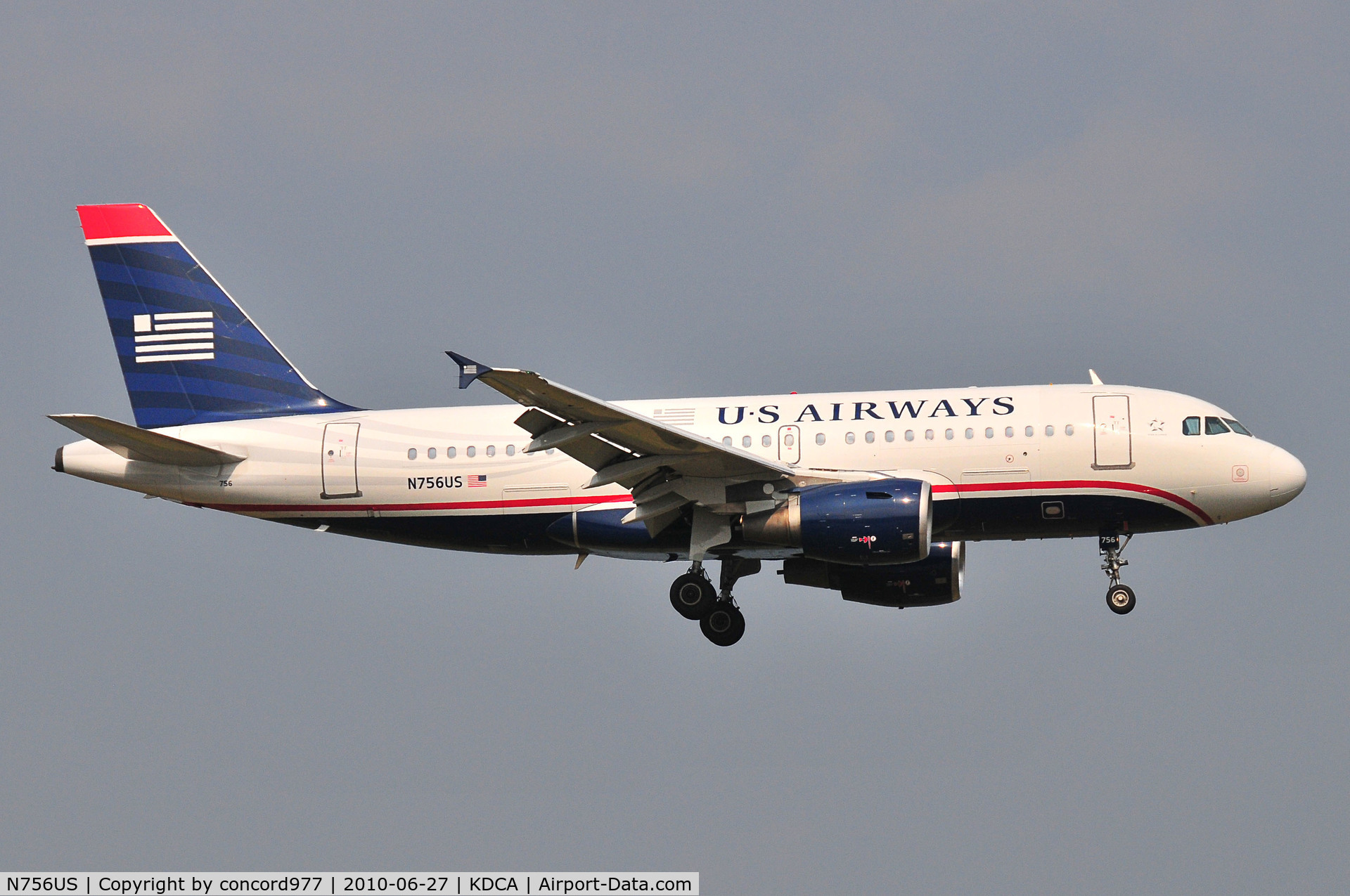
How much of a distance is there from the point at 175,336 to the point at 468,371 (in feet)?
37.2

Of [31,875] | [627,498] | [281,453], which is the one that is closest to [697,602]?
[627,498]

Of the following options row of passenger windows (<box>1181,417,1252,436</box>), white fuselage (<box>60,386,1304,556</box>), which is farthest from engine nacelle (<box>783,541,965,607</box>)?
row of passenger windows (<box>1181,417,1252,436</box>)

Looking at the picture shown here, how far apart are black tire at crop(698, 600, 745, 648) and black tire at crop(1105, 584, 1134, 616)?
267 inches

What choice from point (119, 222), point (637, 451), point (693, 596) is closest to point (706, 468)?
point (637, 451)

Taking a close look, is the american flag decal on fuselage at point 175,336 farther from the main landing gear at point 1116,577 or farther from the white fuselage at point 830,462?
the main landing gear at point 1116,577

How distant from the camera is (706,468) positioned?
28.1 meters

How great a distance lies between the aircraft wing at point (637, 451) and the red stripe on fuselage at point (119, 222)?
36.2ft

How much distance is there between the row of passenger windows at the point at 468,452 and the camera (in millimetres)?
30406

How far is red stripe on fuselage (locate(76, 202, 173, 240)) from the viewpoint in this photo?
33.4m

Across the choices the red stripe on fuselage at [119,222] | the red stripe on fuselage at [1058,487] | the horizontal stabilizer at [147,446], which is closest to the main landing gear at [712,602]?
the red stripe on fuselage at [1058,487]

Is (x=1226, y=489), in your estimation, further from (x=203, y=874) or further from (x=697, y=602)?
(x=203, y=874)

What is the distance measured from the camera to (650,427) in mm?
26547

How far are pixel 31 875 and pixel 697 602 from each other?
1250cm

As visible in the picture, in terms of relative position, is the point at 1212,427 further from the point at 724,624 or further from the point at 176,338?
the point at 176,338
